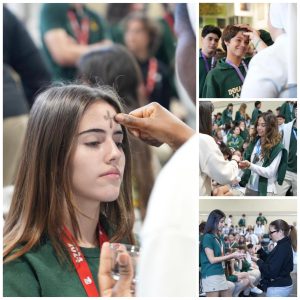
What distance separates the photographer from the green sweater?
256 centimetres

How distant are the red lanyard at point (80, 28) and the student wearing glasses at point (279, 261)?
1277 millimetres

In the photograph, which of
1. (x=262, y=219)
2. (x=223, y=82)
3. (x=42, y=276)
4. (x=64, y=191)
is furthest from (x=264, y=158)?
(x=42, y=276)

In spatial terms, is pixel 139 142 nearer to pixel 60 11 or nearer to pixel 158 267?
pixel 60 11

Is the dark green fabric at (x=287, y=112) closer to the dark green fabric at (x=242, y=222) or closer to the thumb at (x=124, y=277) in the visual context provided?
the dark green fabric at (x=242, y=222)

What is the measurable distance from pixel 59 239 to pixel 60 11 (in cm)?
111

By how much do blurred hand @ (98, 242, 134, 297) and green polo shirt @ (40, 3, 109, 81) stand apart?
1008mm

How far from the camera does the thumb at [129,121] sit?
267 cm

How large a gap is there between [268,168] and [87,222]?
78cm

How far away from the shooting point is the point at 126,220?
2791 millimetres

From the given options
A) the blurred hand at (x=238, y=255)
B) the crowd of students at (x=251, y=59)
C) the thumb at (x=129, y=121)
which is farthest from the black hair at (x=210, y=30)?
the blurred hand at (x=238, y=255)

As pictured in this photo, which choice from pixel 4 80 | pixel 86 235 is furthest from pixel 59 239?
pixel 4 80

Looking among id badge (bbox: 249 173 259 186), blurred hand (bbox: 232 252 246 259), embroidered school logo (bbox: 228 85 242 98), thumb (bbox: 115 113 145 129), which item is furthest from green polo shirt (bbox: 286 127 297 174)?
thumb (bbox: 115 113 145 129)

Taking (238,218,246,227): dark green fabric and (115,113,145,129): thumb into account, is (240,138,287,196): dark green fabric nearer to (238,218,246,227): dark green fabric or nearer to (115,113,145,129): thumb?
(238,218,246,227): dark green fabric

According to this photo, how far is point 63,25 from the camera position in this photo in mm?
3324
